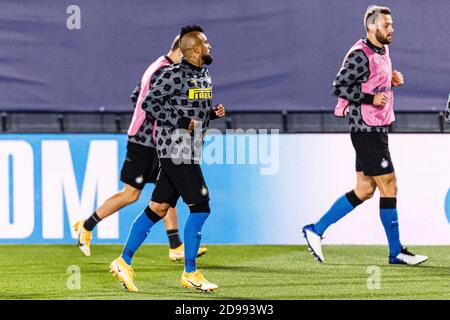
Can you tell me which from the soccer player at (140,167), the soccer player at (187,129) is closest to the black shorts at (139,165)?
the soccer player at (140,167)

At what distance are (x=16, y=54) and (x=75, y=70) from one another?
0.56 m

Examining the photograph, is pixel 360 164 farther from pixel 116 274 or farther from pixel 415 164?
pixel 116 274

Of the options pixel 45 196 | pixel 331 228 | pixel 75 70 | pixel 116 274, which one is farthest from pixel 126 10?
pixel 116 274

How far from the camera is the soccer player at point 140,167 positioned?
9.79 m

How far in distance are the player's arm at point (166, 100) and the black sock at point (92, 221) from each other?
6.78 feet

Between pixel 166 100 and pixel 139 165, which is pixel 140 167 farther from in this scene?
pixel 166 100

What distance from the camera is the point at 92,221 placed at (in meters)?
10.2

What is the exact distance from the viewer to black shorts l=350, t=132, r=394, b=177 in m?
9.65

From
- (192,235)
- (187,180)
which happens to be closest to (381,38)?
(187,180)

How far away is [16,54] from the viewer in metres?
11.2

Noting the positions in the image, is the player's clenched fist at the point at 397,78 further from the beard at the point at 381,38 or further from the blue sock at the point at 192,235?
the blue sock at the point at 192,235

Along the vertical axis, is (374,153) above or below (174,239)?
above

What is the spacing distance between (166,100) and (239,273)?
5.48 ft

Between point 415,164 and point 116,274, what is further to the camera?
point 415,164
